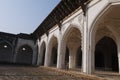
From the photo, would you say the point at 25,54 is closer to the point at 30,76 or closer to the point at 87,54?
the point at 87,54

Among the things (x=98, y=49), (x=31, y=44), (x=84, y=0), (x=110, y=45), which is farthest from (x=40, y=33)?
(x=84, y=0)

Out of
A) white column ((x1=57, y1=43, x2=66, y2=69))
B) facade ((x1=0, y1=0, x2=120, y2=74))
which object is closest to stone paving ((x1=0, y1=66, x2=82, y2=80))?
facade ((x1=0, y1=0, x2=120, y2=74))

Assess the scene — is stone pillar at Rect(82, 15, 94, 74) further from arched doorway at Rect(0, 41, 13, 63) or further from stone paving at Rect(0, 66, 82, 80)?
arched doorway at Rect(0, 41, 13, 63)

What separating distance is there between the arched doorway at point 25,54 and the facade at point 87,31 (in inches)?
158

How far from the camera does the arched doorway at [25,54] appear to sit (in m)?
22.6

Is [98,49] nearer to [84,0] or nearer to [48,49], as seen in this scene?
[48,49]

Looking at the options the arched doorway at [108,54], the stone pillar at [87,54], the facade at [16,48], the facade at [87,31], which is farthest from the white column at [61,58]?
the facade at [16,48]

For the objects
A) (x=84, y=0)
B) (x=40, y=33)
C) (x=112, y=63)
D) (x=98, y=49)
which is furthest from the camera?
(x=40, y=33)

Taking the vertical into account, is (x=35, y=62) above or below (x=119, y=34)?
below

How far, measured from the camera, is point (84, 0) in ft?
30.4

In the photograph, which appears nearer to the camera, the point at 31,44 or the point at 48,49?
the point at 48,49

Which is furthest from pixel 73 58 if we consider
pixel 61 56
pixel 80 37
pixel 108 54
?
pixel 61 56

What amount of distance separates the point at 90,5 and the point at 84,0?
0.80 meters

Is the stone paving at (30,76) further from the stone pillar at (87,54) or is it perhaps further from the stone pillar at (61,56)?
the stone pillar at (61,56)
